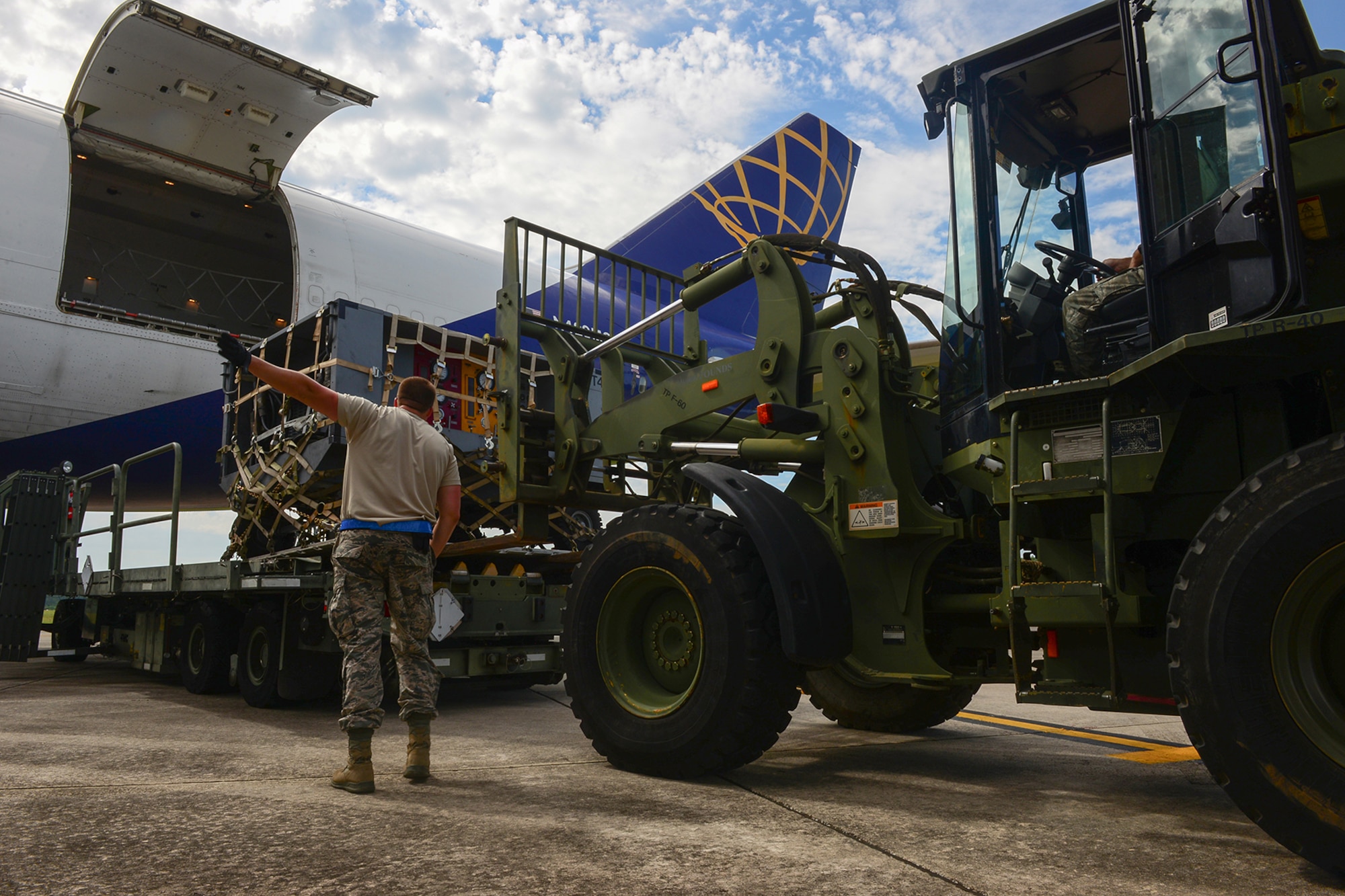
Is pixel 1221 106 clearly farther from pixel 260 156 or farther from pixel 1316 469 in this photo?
pixel 260 156

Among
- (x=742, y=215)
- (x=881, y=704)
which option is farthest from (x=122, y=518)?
(x=742, y=215)

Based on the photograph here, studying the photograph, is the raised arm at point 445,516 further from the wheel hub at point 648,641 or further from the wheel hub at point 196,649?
the wheel hub at point 196,649

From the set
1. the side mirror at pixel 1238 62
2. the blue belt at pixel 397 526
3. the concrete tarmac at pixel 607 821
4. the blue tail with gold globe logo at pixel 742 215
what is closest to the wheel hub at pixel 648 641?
the concrete tarmac at pixel 607 821

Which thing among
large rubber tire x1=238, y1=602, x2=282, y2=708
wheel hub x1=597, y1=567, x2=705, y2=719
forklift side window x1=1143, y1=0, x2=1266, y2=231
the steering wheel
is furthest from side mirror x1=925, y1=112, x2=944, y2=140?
large rubber tire x1=238, y1=602, x2=282, y2=708

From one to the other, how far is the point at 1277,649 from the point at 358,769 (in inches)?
112

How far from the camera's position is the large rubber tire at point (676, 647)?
3.48 m

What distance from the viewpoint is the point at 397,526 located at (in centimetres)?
362

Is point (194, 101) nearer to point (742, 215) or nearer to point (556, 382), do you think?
point (742, 215)

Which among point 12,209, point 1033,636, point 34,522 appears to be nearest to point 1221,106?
point 1033,636

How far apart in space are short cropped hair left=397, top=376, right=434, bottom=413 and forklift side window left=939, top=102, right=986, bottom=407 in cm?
217

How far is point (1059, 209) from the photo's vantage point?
390cm

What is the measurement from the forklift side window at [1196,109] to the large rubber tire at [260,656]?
5.73 meters

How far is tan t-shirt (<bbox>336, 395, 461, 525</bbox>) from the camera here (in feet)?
11.8

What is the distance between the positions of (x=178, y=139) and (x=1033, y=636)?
40.6ft
